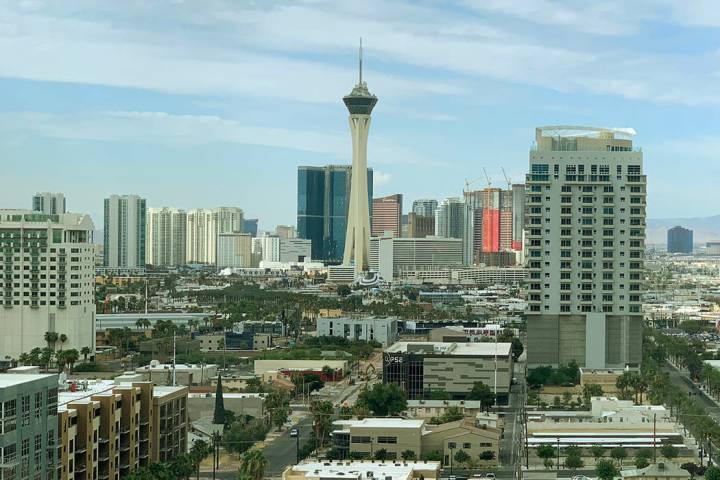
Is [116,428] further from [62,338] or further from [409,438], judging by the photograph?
[62,338]

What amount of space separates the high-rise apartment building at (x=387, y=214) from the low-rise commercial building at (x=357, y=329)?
116 m

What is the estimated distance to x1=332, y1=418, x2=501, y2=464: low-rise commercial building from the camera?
3166 cm

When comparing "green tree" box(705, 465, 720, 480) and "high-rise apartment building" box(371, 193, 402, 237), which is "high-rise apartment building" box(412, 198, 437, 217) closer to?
"high-rise apartment building" box(371, 193, 402, 237)

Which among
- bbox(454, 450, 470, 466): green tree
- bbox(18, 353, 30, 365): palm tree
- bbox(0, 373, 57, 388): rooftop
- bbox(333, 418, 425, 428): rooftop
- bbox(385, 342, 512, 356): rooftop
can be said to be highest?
bbox(0, 373, 57, 388): rooftop

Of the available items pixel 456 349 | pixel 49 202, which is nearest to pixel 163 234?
pixel 49 202

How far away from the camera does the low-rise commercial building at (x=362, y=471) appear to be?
2411cm

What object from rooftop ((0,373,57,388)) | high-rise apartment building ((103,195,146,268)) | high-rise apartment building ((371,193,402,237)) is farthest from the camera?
high-rise apartment building ((371,193,402,237))

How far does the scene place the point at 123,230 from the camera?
13800 centimetres

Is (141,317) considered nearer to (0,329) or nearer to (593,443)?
(0,329)

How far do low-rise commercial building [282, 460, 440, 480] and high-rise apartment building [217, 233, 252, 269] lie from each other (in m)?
136

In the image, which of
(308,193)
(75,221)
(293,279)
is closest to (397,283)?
(293,279)

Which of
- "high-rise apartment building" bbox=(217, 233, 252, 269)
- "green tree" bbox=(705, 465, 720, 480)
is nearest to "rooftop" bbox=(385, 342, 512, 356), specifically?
"green tree" bbox=(705, 465, 720, 480)

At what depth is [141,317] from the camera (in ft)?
226

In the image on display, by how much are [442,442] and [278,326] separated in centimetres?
3377
